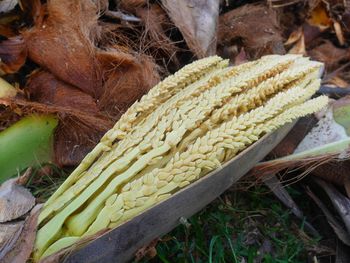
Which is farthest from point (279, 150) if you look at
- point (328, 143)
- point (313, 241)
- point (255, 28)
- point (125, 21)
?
point (125, 21)

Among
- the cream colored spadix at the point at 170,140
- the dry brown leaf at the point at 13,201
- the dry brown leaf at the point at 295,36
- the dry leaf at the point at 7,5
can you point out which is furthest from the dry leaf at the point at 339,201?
the dry leaf at the point at 7,5

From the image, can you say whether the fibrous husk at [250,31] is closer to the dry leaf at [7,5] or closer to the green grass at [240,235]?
the green grass at [240,235]

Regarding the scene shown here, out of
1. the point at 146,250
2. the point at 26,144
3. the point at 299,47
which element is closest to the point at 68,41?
the point at 26,144

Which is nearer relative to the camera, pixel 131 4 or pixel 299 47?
pixel 131 4

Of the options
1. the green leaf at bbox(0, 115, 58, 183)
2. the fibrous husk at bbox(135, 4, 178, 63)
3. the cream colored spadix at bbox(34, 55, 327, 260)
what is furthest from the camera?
the fibrous husk at bbox(135, 4, 178, 63)

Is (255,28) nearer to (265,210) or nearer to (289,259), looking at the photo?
(265,210)

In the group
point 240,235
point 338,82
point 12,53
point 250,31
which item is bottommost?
point 240,235

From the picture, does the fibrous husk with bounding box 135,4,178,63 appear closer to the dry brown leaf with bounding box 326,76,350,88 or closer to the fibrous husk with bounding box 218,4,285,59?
the fibrous husk with bounding box 218,4,285,59

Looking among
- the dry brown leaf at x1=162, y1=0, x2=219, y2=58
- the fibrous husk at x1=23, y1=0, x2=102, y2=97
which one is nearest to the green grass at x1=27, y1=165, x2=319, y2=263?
the fibrous husk at x1=23, y1=0, x2=102, y2=97

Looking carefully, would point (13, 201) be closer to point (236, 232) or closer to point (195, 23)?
point (236, 232)
